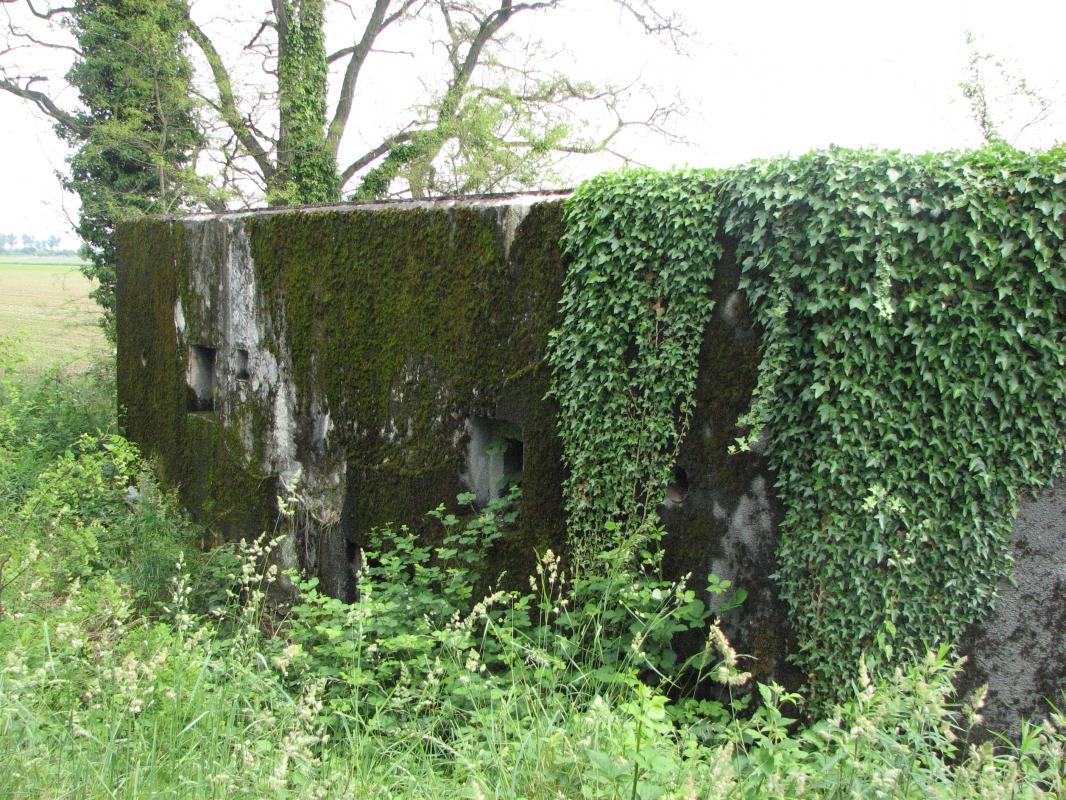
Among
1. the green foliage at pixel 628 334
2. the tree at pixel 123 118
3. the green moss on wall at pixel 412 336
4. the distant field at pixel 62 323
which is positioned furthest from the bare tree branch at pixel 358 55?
the green foliage at pixel 628 334

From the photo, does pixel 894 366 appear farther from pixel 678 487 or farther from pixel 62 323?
pixel 62 323

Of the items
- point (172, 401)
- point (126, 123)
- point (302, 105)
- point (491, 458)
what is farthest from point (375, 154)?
point (491, 458)

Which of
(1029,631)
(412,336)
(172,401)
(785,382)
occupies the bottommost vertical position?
(1029,631)

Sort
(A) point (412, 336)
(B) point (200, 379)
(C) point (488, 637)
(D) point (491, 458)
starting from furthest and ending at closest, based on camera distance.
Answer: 1. (B) point (200, 379)
2. (A) point (412, 336)
3. (D) point (491, 458)
4. (C) point (488, 637)

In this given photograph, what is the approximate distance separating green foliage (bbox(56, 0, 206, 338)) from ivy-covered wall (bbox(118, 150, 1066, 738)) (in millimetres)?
10838

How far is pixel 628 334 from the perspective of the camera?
432 centimetres

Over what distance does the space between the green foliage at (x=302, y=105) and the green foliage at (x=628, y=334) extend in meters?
13.1

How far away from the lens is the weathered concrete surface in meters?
3.50

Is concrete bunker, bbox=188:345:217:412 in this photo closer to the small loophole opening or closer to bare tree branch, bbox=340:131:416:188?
the small loophole opening

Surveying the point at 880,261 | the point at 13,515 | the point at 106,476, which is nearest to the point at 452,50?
the point at 106,476

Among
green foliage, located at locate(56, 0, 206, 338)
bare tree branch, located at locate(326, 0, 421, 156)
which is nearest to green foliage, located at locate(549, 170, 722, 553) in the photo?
green foliage, located at locate(56, 0, 206, 338)

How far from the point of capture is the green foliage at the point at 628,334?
4066 mm

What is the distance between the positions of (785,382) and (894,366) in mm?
460

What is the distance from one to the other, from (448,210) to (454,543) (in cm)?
221
